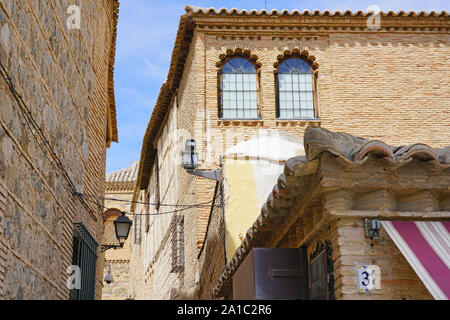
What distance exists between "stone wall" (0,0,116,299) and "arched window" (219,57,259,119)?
4.57 metres

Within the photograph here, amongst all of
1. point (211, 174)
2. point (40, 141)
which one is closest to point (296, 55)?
point (211, 174)

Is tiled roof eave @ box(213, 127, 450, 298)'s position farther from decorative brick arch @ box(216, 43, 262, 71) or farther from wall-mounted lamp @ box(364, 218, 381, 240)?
decorative brick arch @ box(216, 43, 262, 71)

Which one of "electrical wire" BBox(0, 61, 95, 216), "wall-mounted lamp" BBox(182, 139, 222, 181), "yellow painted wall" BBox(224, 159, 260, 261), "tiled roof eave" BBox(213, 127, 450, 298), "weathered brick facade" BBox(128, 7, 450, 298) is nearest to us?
"tiled roof eave" BBox(213, 127, 450, 298)

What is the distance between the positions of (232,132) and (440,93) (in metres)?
5.08

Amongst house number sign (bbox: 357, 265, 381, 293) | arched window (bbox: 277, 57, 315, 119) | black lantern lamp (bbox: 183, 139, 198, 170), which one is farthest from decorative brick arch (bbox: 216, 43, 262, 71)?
house number sign (bbox: 357, 265, 381, 293)

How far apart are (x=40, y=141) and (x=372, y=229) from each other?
3731mm

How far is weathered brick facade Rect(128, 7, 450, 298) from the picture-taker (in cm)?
1460

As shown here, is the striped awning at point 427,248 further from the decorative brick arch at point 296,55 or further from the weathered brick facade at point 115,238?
the weathered brick facade at point 115,238

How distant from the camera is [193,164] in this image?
43.5 ft

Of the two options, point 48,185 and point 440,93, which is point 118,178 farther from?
point 48,185

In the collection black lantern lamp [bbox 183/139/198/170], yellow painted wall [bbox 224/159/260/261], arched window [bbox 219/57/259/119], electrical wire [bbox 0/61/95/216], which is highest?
arched window [bbox 219/57/259/119]

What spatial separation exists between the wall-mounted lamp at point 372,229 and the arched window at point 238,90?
9756 mm

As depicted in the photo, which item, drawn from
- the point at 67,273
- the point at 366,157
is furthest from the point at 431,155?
the point at 67,273

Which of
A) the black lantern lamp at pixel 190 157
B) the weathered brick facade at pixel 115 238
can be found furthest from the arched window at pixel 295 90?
the weathered brick facade at pixel 115 238
